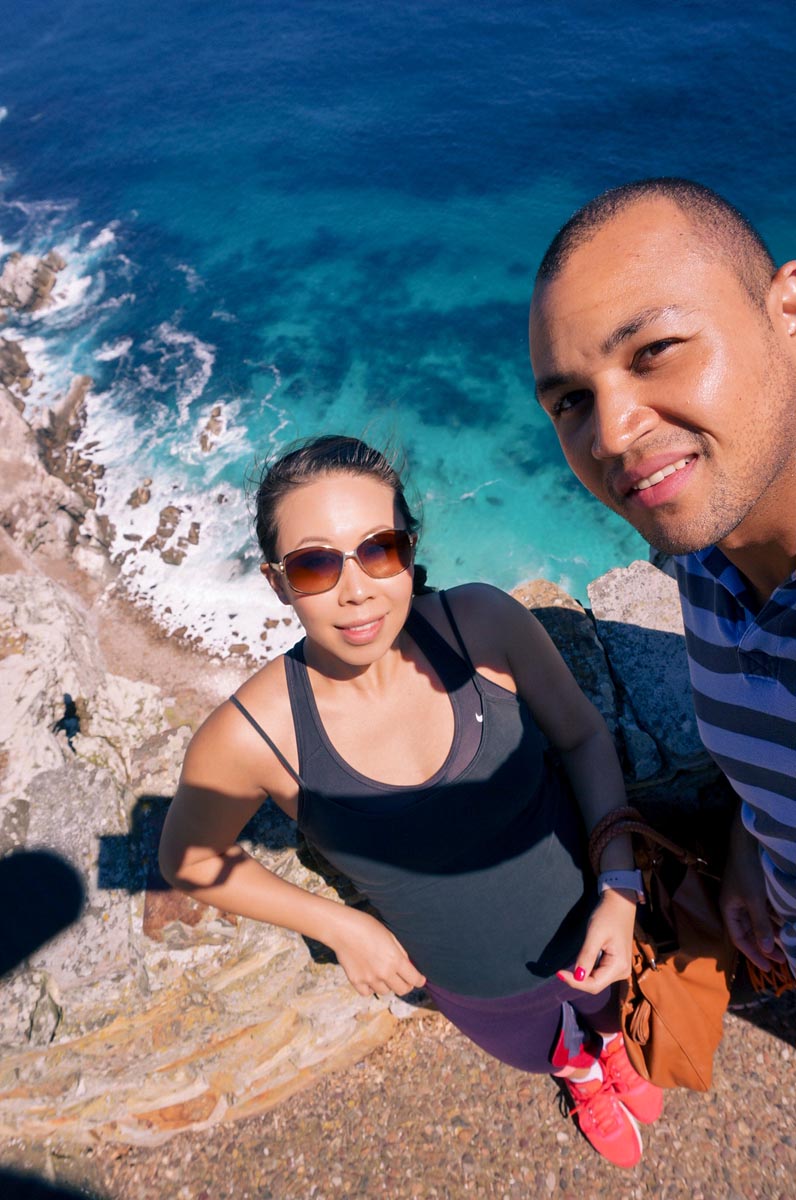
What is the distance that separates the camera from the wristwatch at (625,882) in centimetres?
243

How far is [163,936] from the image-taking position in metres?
3.03

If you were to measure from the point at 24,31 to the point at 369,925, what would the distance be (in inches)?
3025

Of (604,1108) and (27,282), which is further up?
(604,1108)

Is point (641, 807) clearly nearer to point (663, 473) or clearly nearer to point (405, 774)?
point (405, 774)

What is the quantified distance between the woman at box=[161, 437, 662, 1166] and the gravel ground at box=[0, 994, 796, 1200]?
1.10 m

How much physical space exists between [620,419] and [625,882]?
65.6 inches

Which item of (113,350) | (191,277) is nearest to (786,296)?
(113,350)

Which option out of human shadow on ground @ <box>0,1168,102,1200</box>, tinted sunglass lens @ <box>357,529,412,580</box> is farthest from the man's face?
human shadow on ground @ <box>0,1168,102,1200</box>

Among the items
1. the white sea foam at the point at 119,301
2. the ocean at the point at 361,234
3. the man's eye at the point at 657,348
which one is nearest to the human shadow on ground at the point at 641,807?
the man's eye at the point at 657,348

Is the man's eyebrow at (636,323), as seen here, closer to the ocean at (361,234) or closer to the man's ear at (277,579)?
the man's ear at (277,579)

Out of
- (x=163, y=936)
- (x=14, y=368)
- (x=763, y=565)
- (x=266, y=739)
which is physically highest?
(x=763, y=565)

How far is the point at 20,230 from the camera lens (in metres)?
30.4

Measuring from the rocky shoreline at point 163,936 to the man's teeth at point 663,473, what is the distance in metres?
1.63

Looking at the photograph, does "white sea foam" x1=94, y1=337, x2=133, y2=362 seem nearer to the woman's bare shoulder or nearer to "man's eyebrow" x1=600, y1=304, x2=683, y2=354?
the woman's bare shoulder
